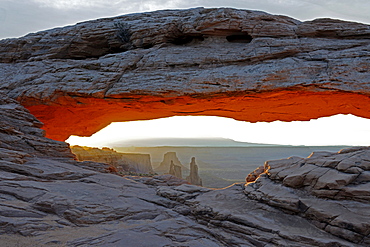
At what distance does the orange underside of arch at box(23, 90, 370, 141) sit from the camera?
14905mm

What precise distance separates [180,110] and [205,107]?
182 centimetres

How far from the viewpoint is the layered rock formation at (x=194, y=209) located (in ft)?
21.0

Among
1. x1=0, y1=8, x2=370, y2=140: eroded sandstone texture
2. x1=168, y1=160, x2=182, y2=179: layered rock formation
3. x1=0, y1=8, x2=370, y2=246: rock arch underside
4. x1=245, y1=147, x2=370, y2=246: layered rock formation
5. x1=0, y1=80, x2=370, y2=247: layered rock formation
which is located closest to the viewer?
x1=0, y1=80, x2=370, y2=247: layered rock formation

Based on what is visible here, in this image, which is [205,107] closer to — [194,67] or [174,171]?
[194,67]

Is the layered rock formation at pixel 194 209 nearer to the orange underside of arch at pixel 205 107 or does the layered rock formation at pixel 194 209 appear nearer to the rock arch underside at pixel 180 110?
the rock arch underside at pixel 180 110

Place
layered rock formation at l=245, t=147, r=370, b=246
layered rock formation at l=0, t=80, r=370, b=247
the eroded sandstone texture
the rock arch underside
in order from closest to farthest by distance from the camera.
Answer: layered rock formation at l=0, t=80, r=370, b=247 < layered rock formation at l=245, t=147, r=370, b=246 < the rock arch underside < the eroded sandstone texture

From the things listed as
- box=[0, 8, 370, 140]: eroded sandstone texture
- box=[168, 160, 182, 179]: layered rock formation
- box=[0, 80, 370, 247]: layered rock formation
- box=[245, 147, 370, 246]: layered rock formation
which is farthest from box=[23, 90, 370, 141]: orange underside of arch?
box=[168, 160, 182, 179]: layered rock formation

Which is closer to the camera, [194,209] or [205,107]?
[194,209]

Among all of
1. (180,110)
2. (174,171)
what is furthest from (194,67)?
(174,171)

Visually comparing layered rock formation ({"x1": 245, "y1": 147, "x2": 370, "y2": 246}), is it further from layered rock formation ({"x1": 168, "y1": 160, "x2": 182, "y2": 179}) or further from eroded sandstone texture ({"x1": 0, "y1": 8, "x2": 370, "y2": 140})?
layered rock formation ({"x1": 168, "y1": 160, "x2": 182, "y2": 179})

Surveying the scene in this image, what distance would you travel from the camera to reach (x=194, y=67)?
51.1ft

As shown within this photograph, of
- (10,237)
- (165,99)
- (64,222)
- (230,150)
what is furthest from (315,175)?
(230,150)

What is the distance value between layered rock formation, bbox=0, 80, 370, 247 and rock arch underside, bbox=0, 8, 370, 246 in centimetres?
3

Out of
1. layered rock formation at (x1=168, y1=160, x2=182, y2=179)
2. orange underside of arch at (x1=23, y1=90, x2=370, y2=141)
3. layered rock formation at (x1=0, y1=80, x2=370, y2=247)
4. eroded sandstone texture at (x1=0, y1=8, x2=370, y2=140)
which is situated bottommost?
layered rock formation at (x1=168, y1=160, x2=182, y2=179)
